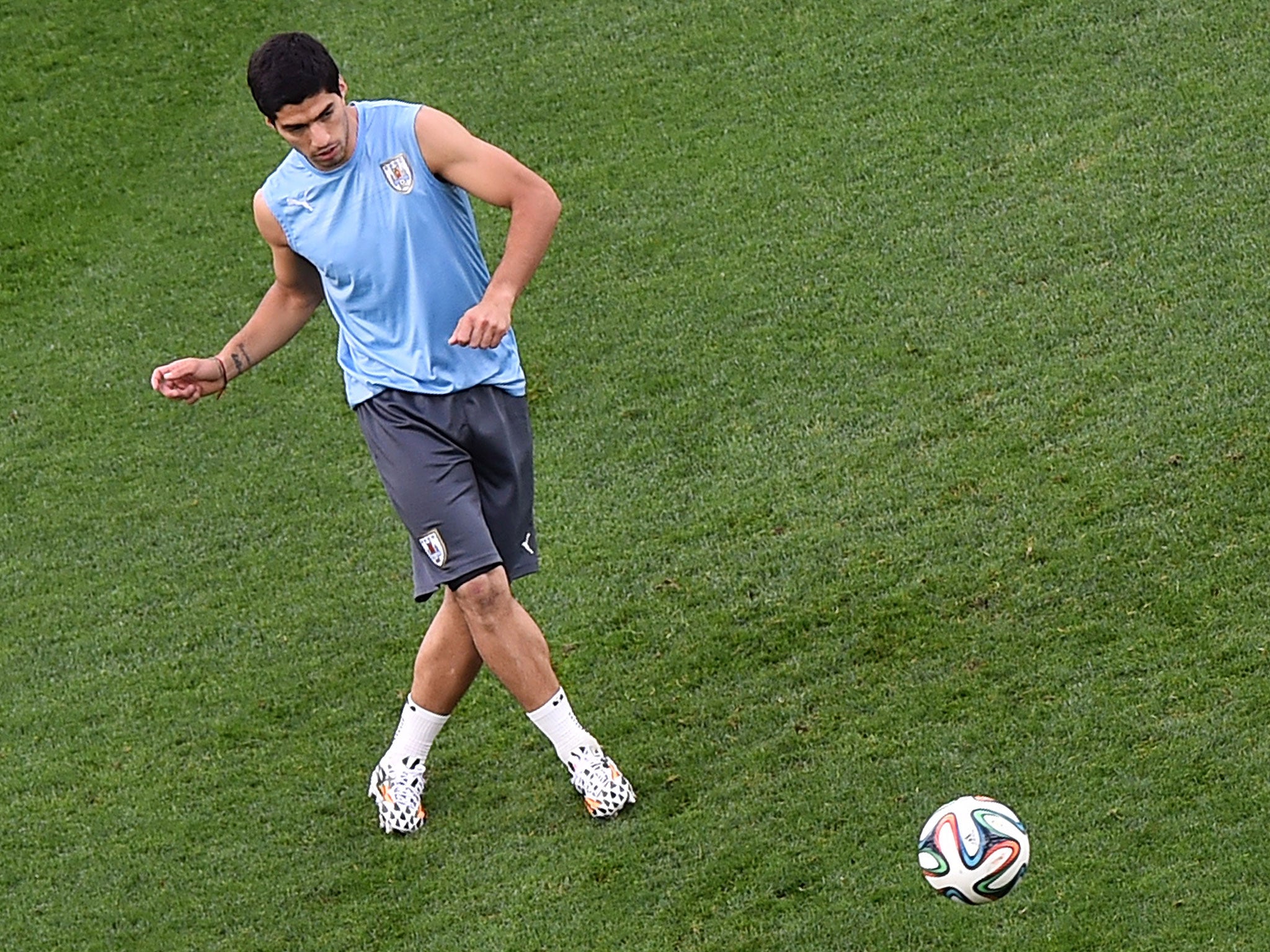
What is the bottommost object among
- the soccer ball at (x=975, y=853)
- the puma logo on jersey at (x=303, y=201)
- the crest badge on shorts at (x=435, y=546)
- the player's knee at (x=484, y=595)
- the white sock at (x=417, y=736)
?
the soccer ball at (x=975, y=853)

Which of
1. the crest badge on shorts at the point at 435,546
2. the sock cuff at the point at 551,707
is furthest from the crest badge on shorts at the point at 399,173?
the sock cuff at the point at 551,707

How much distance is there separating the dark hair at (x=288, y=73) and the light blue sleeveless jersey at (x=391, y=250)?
0.75ft

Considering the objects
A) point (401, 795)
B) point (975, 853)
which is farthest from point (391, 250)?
point (975, 853)

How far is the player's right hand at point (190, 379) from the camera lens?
4.33 metres

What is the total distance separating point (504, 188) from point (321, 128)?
1.47 ft

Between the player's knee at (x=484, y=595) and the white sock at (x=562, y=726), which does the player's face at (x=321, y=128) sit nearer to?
the player's knee at (x=484, y=595)

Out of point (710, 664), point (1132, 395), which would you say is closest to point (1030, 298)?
point (1132, 395)

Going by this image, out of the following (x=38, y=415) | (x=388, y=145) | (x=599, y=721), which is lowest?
(x=599, y=721)

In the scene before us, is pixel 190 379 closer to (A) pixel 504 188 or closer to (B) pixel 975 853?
(A) pixel 504 188

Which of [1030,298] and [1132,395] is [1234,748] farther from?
[1030,298]

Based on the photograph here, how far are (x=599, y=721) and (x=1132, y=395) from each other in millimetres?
2103

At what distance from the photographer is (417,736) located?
4539mm

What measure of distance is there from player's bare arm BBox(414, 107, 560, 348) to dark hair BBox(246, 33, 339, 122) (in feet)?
0.93

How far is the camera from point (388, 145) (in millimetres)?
4148
